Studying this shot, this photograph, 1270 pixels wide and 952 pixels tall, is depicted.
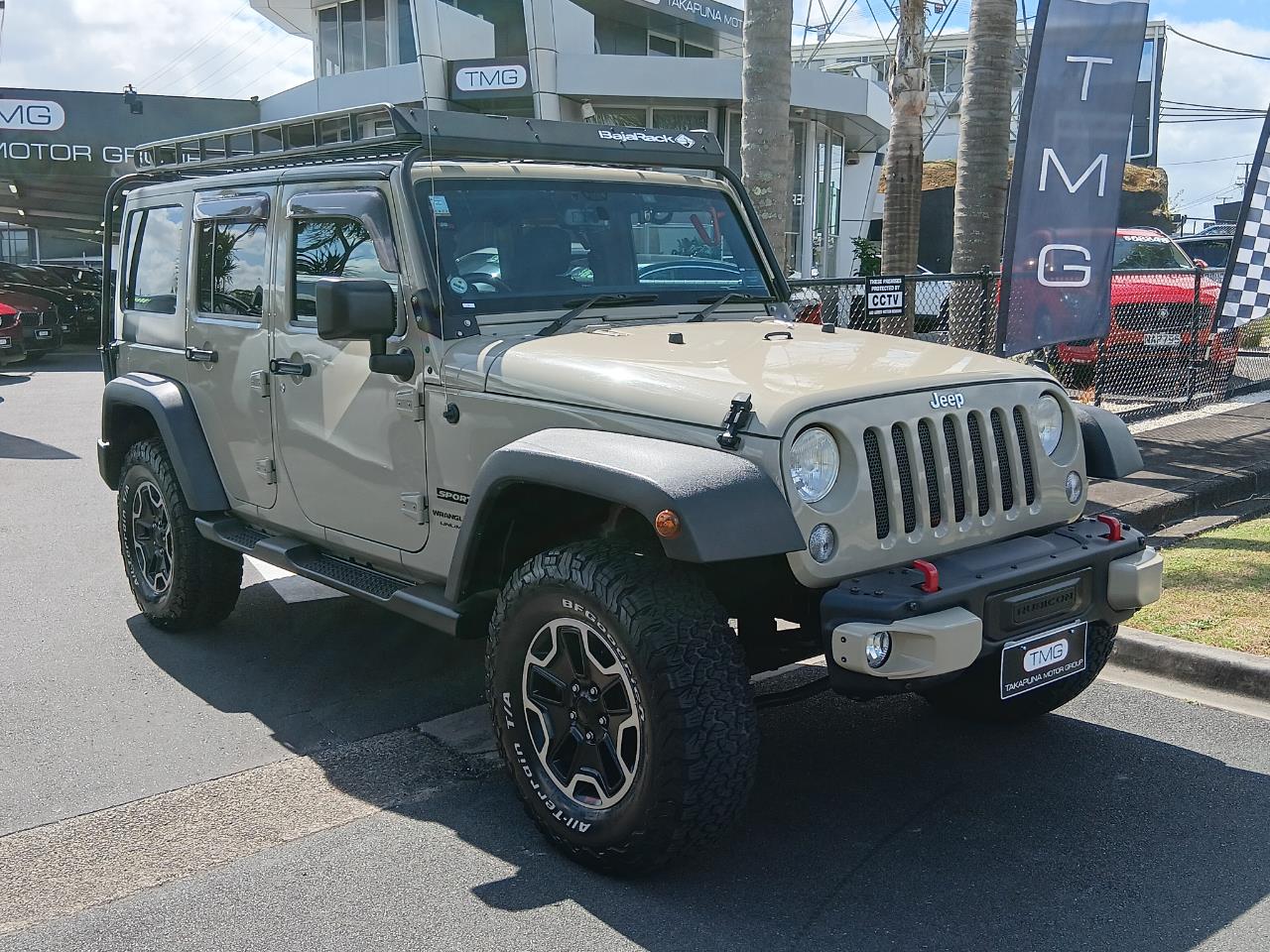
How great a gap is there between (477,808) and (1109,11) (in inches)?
263

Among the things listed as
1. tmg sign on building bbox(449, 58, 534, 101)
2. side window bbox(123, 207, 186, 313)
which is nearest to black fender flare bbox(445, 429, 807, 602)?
side window bbox(123, 207, 186, 313)

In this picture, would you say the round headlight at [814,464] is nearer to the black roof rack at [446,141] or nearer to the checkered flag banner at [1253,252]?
the black roof rack at [446,141]

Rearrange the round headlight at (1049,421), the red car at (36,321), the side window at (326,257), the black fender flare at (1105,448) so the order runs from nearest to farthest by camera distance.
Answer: the round headlight at (1049,421) < the black fender flare at (1105,448) < the side window at (326,257) < the red car at (36,321)

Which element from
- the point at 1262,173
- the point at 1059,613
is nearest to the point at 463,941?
the point at 1059,613

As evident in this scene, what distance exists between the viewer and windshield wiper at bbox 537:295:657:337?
4.41 meters

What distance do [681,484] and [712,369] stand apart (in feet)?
2.25

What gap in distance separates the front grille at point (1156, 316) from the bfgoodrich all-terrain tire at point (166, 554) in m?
9.69

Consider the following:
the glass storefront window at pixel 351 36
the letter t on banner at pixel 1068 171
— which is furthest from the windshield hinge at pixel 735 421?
the glass storefront window at pixel 351 36

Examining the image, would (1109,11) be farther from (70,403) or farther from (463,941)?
(70,403)

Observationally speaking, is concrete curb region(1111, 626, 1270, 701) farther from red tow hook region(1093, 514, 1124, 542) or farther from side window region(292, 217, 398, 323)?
side window region(292, 217, 398, 323)

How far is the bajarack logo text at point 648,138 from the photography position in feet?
16.5

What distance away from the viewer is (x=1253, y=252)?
32.1 ft

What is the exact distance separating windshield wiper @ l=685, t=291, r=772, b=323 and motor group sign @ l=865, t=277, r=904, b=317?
3735 mm

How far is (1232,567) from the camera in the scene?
20.3 ft
